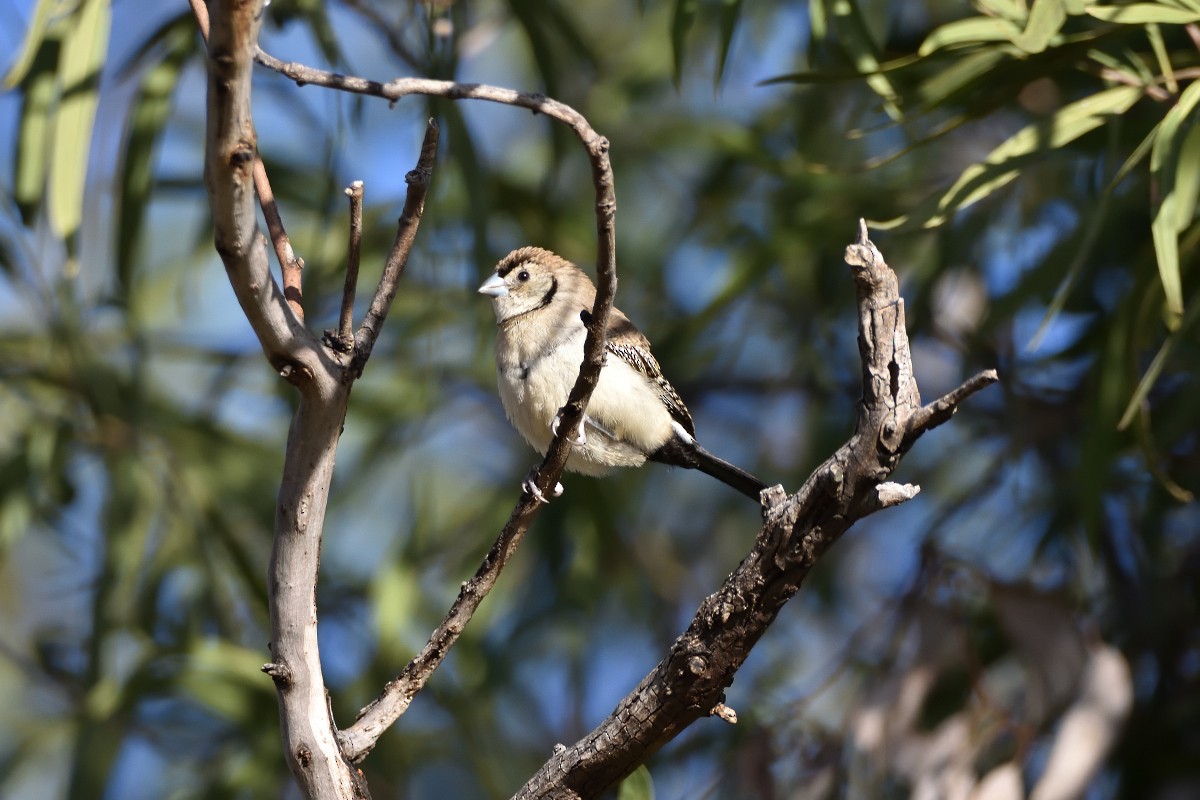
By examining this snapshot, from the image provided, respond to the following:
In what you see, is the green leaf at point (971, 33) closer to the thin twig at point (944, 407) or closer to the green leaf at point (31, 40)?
the thin twig at point (944, 407)

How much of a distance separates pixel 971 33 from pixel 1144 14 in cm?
37

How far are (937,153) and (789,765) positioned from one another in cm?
268

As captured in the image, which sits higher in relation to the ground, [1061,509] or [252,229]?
[252,229]

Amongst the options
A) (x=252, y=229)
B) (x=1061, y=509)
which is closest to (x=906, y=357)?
(x=252, y=229)

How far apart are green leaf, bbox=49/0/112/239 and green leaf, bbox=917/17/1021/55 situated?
6.45ft

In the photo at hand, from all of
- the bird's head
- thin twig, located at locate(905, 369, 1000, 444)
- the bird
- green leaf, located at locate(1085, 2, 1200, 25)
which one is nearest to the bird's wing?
Result: the bird

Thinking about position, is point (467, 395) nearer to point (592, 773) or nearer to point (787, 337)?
point (787, 337)

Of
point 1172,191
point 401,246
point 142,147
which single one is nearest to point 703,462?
point 1172,191

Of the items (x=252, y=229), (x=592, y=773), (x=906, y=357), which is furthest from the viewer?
(x=592, y=773)

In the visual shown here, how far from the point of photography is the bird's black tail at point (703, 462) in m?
3.36

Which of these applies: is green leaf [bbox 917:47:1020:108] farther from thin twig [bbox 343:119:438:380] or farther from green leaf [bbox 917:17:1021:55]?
thin twig [bbox 343:119:438:380]

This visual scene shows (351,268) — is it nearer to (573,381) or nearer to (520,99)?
(520,99)

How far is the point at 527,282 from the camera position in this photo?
3.64 meters

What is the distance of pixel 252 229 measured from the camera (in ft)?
5.24
